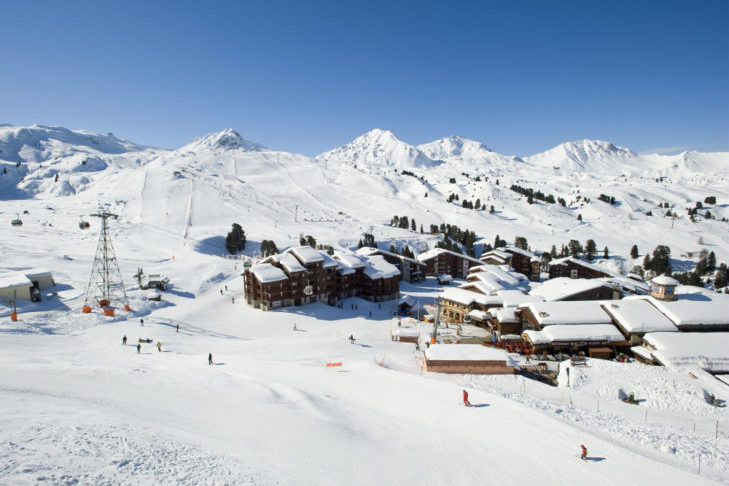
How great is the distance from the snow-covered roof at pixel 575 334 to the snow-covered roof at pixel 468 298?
1254 cm

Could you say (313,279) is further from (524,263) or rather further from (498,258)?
(524,263)

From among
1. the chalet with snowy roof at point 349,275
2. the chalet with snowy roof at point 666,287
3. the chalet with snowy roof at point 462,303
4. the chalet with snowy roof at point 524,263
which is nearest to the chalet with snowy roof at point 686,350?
the chalet with snowy roof at point 666,287

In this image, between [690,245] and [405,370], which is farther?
[690,245]

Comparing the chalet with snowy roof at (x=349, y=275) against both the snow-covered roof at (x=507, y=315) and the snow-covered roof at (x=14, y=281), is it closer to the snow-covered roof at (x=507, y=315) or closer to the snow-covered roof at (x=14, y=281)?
the snow-covered roof at (x=507, y=315)

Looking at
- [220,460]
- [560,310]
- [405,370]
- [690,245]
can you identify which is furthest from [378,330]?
[690,245]

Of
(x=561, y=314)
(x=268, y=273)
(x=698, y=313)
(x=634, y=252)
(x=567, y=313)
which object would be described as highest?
(x=634, y=252)

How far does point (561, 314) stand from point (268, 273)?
4064 cm

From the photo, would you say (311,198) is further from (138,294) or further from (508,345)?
(508,345)

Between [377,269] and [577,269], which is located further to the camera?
[577,269]

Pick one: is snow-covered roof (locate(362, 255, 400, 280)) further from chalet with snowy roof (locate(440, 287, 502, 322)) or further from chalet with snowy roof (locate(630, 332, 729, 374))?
chalet with snowy roof (locate(630, 332, 729, 374))

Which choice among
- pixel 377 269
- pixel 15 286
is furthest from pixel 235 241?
pixel 15 286

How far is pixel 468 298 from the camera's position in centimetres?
5662

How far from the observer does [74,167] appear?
198 m

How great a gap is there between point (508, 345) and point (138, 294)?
50.8 metres
